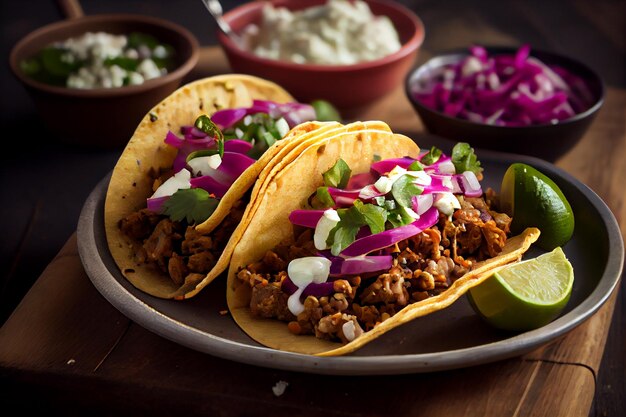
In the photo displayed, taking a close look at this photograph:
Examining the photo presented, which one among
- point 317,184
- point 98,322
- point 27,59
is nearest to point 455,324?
point 317,184

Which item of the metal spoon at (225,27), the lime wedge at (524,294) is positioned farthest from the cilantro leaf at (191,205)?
the metal spoon at (225,27)

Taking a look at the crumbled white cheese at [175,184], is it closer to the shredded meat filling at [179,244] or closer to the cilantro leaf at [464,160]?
the shredded meat filling at [179,244]

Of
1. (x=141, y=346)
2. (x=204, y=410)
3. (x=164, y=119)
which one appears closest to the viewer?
(x=204, y=410)

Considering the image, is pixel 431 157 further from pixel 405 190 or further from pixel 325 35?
pixel 325 35

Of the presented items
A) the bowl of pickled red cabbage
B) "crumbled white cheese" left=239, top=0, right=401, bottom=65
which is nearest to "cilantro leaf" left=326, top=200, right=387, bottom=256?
the bowl of pickled red cabbage

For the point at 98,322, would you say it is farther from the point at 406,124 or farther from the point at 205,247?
the point at 406,124

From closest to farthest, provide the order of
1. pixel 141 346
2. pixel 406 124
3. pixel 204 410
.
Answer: pixel 204 410
pixel 141 346
pixel 406 124

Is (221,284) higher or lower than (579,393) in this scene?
higher
